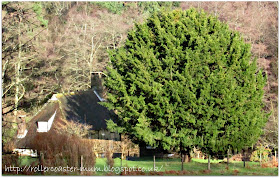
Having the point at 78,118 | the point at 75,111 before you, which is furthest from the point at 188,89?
the point at 75,111

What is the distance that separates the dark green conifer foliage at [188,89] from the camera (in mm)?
20453

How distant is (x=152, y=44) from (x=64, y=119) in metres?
9.24

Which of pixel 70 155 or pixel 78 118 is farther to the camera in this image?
pixel 78 118

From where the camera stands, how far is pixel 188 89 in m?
20.4

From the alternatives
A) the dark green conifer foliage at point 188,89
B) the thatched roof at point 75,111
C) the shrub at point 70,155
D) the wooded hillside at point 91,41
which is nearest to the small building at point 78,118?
the thatched roof at point 75,111

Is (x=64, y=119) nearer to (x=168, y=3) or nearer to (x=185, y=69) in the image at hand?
(x=185, y=69)

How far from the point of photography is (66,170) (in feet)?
51.9

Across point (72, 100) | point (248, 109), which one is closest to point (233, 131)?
point (248, 109)

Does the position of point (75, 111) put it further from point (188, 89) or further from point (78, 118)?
point (188, 89)

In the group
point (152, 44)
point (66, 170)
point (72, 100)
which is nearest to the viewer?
point (66, 170)

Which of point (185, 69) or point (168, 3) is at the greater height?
point (168, 3)

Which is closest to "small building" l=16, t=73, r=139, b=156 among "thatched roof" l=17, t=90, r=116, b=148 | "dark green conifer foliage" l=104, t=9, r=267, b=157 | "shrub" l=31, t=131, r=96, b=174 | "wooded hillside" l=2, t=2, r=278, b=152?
"thatched roof" l=17, t=90, r=116, b=148

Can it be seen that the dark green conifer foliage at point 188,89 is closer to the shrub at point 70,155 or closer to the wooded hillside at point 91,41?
the shrub at point 70,155

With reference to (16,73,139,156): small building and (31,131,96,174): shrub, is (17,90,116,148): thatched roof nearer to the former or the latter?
(16,73,139,156): small building
